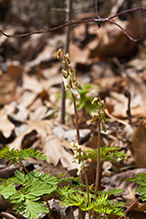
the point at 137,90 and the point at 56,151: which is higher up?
the point at 137,90

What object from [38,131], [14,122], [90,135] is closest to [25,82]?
[14,122]

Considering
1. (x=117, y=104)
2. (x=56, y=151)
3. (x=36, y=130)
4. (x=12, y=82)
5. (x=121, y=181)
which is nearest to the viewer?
(x=121, y=181)

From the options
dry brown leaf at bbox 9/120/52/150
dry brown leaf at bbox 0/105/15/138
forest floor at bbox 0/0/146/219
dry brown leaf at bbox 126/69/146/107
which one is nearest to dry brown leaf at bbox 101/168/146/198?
forest floor at bbox 0/0/146/219

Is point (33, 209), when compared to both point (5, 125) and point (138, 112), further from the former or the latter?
point (138, 112)

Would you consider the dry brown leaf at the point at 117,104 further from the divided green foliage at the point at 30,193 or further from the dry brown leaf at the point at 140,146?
the divided green foliage at the point at 30,193

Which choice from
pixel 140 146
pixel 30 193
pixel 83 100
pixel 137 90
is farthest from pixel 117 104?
pixel 30 193

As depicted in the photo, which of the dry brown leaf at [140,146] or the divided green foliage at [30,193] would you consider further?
the dry brown leaf at [140,146]

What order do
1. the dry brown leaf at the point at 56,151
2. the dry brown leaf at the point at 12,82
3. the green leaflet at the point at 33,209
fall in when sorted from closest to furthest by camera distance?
1. the green leaflet at the point at 33,209
2. the dry brown leaf at the point at 56,151
3. the dry brown leaf at the point at 12,82

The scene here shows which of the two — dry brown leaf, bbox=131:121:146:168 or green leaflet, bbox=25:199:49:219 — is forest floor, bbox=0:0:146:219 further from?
green leaflet, bbox=25:199:49:219

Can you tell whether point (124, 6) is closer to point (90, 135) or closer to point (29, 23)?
point (29, 23)

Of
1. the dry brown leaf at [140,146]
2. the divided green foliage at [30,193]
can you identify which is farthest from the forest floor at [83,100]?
the divided green foliage at [30,193]

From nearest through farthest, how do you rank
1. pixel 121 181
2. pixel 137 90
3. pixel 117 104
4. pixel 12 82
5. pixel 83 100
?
pixel 121 181 → pixel 83 100 → pixel 117 104 → pixel 137 90 → pixel 12 82
